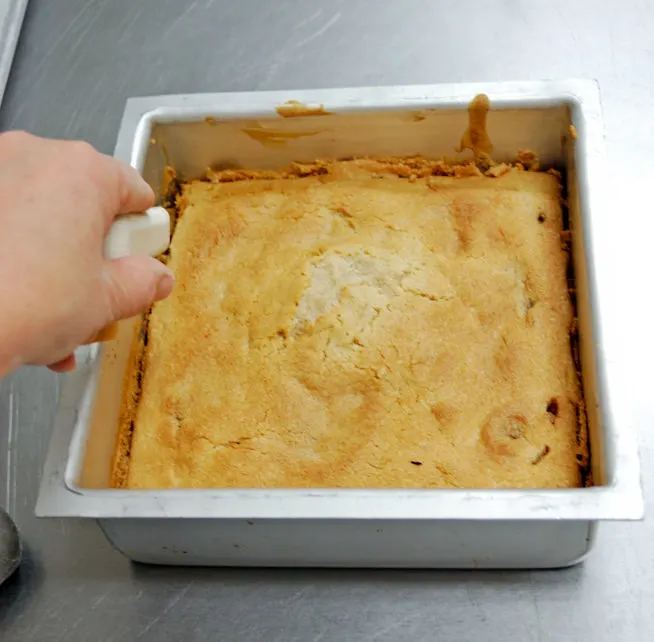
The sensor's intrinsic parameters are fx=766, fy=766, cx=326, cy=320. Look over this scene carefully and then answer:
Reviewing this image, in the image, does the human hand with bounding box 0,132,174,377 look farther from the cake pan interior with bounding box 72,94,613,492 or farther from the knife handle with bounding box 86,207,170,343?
the cake pan interior with bounding box 72,94,613,492

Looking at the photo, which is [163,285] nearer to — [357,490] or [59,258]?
[59,258]

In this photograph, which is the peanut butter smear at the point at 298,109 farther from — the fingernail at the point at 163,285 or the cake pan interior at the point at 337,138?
the fingernail at the point at 163,285

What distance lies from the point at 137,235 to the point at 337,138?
0.42 m

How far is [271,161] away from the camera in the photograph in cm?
122

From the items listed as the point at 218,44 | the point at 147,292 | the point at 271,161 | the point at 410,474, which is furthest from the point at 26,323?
the point at 218,44

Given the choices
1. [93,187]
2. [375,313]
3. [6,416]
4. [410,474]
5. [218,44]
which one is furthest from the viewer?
[218,44]

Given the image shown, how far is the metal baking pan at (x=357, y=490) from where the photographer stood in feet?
2.71

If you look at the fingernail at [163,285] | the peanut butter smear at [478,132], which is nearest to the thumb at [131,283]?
the fingernail at [163,285]

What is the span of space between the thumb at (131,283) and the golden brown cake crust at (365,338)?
0.86ft

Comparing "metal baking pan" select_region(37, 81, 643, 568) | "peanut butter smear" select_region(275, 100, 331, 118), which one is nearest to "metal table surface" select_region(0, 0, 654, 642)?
"metal baking pan" select_region(37, 81, 643, 568)

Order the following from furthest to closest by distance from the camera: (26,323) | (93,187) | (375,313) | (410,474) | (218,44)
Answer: (218,44)
(375,313)
(410,474)
(93,187)
(26,323)

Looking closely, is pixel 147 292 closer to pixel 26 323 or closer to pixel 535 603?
pixel 26 323

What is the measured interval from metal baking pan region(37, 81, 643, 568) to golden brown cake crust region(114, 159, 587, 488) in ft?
0.15

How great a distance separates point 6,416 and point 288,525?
54cm
